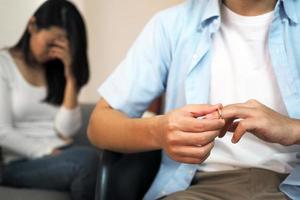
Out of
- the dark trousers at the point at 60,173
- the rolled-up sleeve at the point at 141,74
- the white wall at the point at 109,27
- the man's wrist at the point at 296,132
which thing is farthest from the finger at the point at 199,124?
the white wall at the point at 109,27

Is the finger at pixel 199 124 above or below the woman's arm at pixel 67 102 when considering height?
above

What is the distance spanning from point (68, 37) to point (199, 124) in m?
0.89

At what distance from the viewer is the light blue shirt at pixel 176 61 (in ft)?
2.81

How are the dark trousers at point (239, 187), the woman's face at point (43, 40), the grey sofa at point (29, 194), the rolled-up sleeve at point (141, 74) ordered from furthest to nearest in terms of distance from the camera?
the woman's face at point (43, 40), the grey sofa at point (29, 194), the rolled-up sleeve at point (141, 74), the dark trousers at point (239, 187)

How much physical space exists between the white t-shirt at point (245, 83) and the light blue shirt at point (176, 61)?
27 millimetres

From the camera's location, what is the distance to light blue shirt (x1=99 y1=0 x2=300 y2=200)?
0.86 m

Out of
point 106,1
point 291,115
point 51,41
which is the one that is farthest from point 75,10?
point 291,115

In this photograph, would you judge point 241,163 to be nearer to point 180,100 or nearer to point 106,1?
point 180,100

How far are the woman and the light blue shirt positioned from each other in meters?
0.35

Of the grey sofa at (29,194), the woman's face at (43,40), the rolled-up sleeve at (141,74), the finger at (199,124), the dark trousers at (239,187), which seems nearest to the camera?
the finger at (199,124)

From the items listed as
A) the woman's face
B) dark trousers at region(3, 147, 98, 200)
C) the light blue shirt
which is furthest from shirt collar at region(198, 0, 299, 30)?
the woman's face

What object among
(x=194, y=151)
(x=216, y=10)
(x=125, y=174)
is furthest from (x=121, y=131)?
(x=216, y=10)

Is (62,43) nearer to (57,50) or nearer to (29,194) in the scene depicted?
(57,50)

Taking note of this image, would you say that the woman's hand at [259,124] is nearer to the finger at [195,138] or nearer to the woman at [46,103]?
the finger at [195,138]
